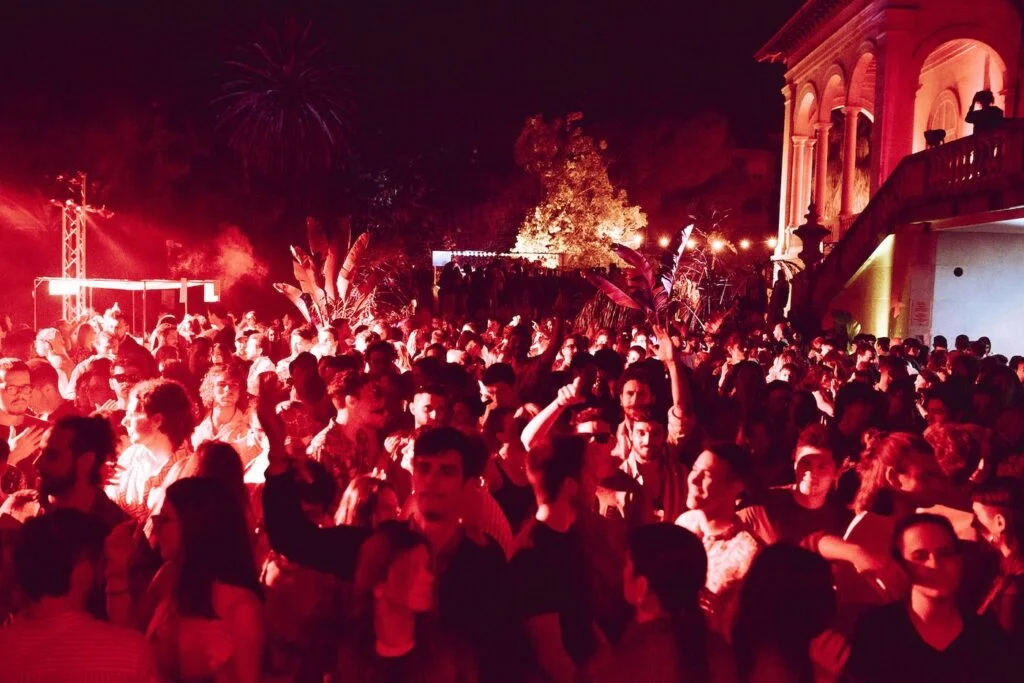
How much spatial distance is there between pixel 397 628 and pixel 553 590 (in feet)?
2.06

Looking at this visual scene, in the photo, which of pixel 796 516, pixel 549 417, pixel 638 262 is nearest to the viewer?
pixel 796 516

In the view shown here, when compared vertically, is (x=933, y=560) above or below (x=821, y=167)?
below

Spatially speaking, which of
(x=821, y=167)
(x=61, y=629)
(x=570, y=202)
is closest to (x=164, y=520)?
(x=61, y=629)

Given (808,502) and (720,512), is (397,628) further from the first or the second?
(808,502)

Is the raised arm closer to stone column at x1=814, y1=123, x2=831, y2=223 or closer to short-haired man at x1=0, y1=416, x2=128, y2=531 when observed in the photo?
short-haired man at x1=0, y1=416, x2=128, y2=531

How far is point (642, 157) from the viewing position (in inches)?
1657

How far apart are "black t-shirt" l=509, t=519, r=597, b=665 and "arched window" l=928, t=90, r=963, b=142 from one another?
83.4 feet

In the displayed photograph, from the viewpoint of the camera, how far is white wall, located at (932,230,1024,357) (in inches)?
670

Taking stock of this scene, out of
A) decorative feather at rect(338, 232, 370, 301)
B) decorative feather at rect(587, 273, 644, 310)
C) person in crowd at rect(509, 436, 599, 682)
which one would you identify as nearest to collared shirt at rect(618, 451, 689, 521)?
person in crowd at rect(509, 436, 599, 682)

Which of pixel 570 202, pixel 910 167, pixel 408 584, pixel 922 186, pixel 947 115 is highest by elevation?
pixel 947 115

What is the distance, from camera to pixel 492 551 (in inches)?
128

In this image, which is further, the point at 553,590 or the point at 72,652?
the point at 553,590

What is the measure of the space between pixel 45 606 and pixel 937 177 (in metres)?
16.3

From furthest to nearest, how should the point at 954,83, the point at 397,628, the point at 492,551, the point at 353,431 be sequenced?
the point at 954,83
the point at 353,431
the point at 492,551
the point at 397,628
